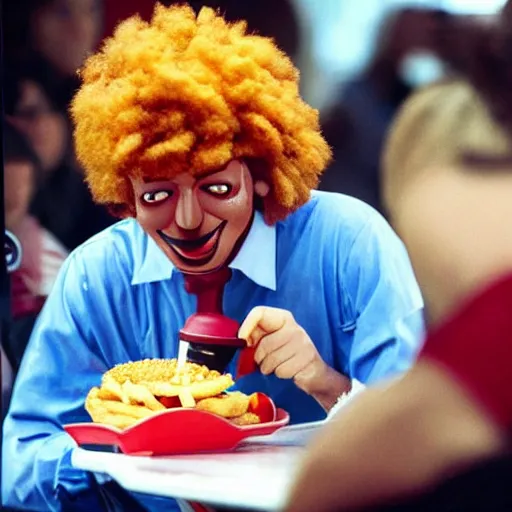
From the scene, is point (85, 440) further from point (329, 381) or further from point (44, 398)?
point (329, 381)

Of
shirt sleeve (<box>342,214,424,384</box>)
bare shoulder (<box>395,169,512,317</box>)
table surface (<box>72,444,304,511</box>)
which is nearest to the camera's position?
bare shoulder (<box>395,169,512,317</box>)

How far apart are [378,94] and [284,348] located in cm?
61

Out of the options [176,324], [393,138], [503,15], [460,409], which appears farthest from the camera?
[176,324]

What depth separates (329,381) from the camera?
90.8 inches

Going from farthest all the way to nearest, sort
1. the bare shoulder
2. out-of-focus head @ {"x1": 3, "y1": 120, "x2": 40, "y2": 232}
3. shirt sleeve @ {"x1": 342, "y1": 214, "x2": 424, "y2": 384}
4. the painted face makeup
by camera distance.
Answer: out-of-focus head @ {"x1": 3, "y1": 120, "x2": 40, "y2": 232}, the painted face makeup, shirt sleeve @ {"x1": 342, "y1": 214, "x2": 424, "y2": 384}, the bare shoulder

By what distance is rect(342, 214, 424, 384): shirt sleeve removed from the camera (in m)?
2.19

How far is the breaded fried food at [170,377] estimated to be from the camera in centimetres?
227

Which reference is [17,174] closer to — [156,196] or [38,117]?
[38,117]

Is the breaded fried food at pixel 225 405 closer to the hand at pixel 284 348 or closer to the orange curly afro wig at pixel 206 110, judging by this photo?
the hand at pixel 284 348

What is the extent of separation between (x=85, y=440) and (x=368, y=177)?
0.91 meters

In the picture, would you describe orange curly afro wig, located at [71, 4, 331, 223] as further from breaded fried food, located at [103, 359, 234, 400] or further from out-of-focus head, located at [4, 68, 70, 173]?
breaded fried food, located at [103, 359, 234, 400]

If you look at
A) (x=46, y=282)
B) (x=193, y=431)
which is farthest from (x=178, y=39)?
(x=193, y=431)

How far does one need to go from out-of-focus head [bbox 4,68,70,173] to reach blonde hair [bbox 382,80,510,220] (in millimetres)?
826

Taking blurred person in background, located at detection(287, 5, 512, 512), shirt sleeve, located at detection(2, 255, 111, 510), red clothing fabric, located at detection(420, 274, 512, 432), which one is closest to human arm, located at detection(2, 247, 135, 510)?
shirt sleeve, located at detection(2, 255, 111, 510)
